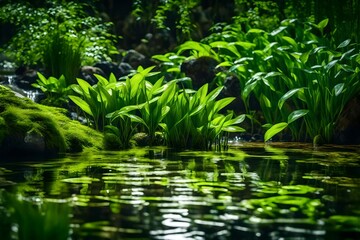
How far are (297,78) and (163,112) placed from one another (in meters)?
2.34

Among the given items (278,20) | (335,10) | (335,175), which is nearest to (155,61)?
(278,20)

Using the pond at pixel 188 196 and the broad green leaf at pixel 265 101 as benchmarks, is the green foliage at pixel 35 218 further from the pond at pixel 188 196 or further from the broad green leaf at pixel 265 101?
the broad green leaf at pixel 265 101

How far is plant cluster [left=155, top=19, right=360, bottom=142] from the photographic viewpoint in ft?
25.4

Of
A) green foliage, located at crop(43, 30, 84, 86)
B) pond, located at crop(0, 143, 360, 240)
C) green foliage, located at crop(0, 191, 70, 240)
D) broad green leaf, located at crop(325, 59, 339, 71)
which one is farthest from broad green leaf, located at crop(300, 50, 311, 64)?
green foliage, located at crop(0, 191, 70, 240)

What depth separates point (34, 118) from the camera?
20.5 ft

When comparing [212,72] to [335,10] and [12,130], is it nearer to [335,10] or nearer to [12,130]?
[335,10]

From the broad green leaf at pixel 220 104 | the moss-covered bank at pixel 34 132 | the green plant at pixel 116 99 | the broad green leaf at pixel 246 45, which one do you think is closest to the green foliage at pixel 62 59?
the broad green leaf at pixel 246 45

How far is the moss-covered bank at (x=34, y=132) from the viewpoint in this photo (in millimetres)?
5910

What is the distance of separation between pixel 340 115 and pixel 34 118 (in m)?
4.03

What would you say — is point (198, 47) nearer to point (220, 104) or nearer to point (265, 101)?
point (265, 101)

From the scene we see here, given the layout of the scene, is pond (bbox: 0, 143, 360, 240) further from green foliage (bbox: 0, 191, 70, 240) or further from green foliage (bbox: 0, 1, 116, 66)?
green foliage (bbox: 0, 1, 116, 66)

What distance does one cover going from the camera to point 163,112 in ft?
22.6

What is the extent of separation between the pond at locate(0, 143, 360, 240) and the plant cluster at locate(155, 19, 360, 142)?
→ 73.0 inches

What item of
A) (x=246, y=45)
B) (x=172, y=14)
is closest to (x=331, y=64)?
(x=246, y=45)
